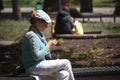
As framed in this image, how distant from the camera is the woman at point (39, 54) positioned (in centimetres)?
590

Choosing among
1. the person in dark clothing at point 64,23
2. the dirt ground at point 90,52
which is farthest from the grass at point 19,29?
the dirt ground at point 90,52

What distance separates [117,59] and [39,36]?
4293mm

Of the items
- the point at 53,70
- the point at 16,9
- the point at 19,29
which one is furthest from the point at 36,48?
the point at 16,9

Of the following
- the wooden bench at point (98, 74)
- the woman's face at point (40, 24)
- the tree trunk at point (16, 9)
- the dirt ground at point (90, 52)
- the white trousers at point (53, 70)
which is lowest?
the tree trunk at point (16, 9)

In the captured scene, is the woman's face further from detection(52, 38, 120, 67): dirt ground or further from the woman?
detection(52, 38, 120, 67): dirt ground

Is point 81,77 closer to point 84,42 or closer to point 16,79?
point 16,79

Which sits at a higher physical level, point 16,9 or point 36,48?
point 36,48

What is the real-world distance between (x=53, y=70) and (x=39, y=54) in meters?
0.35

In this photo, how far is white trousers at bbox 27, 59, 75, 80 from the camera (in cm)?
606

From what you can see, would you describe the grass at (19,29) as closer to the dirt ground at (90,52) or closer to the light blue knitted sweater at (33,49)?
the dirt ground at (90,52)

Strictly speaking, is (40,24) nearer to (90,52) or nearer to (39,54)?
(39,54)

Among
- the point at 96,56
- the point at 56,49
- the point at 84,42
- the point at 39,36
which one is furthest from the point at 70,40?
the point at 39,36

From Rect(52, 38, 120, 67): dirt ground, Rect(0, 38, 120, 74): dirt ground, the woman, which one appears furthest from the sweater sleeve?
Rect(52, 38, 120, 67): dirt ground

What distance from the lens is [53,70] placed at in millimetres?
6121
